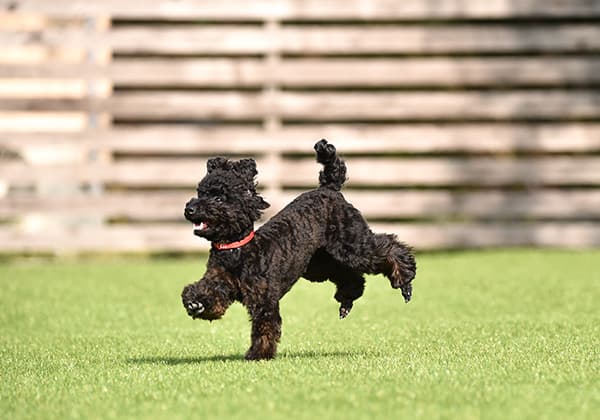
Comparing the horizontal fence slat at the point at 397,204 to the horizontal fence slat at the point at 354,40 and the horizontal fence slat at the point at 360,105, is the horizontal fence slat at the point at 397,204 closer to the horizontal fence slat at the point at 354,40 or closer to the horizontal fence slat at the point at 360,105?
the horizontal fence slat at the point at 360,105

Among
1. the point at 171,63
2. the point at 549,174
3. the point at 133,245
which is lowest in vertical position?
the point at 133,245

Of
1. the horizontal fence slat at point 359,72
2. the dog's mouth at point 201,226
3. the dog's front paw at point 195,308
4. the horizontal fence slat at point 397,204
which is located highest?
the horizontal fence slat at point 359,72

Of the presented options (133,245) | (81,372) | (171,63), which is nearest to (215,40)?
(171,63)

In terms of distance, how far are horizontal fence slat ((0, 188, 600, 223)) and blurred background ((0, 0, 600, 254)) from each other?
12mm

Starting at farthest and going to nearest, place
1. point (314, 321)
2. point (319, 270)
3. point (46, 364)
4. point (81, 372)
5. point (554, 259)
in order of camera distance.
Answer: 1. point (554, 259)
2. point (314, 321)
3. point (319, 270)
4. point (46, 364)
5. point (81, 372)

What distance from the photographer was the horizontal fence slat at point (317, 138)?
352 inches

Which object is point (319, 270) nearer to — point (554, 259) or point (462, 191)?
point (554, 259)

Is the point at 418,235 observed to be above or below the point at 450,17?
below

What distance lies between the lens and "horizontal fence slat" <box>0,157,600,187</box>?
8.89m

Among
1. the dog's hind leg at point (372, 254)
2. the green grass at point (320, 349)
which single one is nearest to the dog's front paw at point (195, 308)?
the green grass at point (320, 349)

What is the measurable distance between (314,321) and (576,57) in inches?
164

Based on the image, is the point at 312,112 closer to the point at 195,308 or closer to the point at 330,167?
the point at 330,167

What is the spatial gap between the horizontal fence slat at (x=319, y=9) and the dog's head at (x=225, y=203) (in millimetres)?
4661

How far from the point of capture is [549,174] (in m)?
8.95
